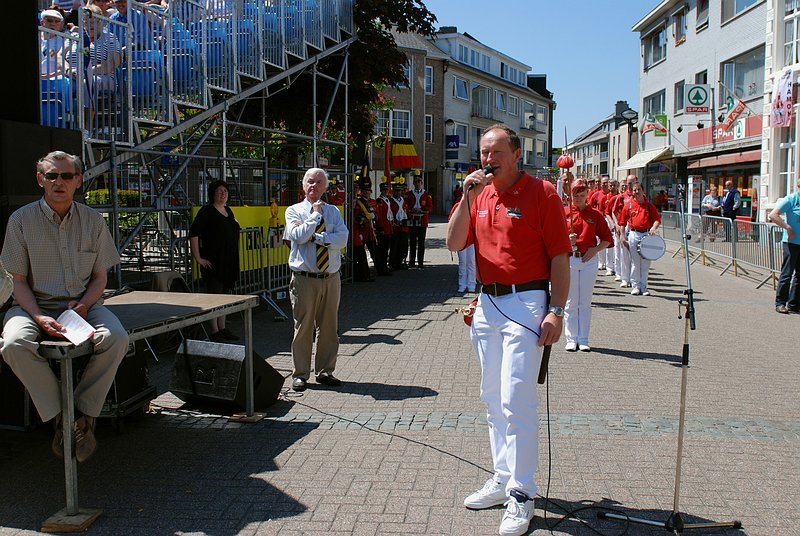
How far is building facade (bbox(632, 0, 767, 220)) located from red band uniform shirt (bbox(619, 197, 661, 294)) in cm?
1372

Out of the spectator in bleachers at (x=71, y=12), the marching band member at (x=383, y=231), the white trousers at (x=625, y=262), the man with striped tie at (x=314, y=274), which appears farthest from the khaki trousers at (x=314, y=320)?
the marching band member at (x=383, y=231)

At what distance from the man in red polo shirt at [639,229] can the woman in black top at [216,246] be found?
320 inches

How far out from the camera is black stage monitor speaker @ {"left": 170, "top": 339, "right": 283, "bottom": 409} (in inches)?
244

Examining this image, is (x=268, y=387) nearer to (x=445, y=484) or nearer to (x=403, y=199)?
(x=445, y=484)

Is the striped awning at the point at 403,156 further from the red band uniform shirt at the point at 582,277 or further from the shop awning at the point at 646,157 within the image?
the shop awning at the point at 646,157

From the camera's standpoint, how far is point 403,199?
754 inches

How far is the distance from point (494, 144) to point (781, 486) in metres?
2.76

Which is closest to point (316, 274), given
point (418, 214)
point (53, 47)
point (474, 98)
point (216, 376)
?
point (216, 376)

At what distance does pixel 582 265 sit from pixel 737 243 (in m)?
9.84

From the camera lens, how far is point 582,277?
9.23 m

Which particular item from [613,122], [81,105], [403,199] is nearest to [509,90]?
[613,122]

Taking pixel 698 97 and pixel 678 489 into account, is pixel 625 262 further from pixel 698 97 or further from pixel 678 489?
pixel 698 97

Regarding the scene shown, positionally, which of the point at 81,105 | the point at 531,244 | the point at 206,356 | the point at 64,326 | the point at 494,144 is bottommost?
the point at 206,356

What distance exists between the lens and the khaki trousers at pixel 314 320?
730 centimetres
